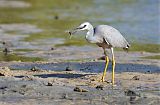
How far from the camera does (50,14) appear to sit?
33469mm

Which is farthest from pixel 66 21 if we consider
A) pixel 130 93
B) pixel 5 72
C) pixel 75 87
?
pixel 130 93

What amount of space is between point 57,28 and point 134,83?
533 inches

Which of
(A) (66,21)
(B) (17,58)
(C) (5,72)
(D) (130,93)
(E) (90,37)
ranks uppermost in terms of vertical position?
(A) (66,21)

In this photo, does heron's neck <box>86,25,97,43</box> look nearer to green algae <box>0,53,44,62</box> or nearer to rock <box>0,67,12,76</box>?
rock <box>0,67,12,76</box>

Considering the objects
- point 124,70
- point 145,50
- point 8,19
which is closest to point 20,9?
point 8,19

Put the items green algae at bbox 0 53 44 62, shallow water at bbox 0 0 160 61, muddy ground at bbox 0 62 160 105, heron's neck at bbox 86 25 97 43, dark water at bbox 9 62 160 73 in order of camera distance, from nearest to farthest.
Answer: muddy ground at bbox 0 62 160 105 < heron's neck at bbox 86 25 97 43 < dark water at bbox 9 62 160 73 < green algae at bbox 0 53 44 62 < shallow water at bbox 0 0 160 61

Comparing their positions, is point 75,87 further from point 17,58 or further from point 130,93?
point 17,58

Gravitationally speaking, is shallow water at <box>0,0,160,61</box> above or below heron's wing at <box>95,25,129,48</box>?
above

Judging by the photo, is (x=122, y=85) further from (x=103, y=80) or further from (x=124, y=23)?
(x=124, y=23)

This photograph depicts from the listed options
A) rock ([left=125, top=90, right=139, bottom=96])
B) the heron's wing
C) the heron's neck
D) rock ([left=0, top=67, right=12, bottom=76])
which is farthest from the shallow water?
rock ([left=125, top=90, right=139, bottom=96])

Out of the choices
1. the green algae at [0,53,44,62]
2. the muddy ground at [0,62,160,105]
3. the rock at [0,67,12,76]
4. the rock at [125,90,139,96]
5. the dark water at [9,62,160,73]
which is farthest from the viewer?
the green algae at [0,53,44,62]

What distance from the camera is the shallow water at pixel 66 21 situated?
2019 centimetres

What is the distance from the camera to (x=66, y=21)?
28406 millimetres

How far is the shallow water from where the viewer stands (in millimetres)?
20188
